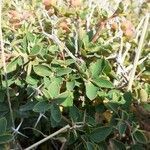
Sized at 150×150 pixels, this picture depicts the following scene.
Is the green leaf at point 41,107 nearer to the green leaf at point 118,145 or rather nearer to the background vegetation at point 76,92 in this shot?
the background vegetation at point 76,92

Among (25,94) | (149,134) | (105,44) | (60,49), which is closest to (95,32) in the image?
(105,44)

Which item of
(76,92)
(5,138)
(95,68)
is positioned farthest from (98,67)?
(5,138)

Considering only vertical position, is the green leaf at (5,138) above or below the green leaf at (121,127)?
below

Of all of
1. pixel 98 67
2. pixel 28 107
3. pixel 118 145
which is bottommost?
pixel 118 145

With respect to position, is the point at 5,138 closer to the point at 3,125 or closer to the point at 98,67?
the point at 3,125

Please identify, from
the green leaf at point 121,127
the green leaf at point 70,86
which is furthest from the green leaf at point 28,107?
the green leaf at point 121,127

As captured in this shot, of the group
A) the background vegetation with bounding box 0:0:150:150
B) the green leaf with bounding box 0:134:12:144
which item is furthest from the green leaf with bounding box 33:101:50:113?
the green leaf with bounding box 0:134:12:144
